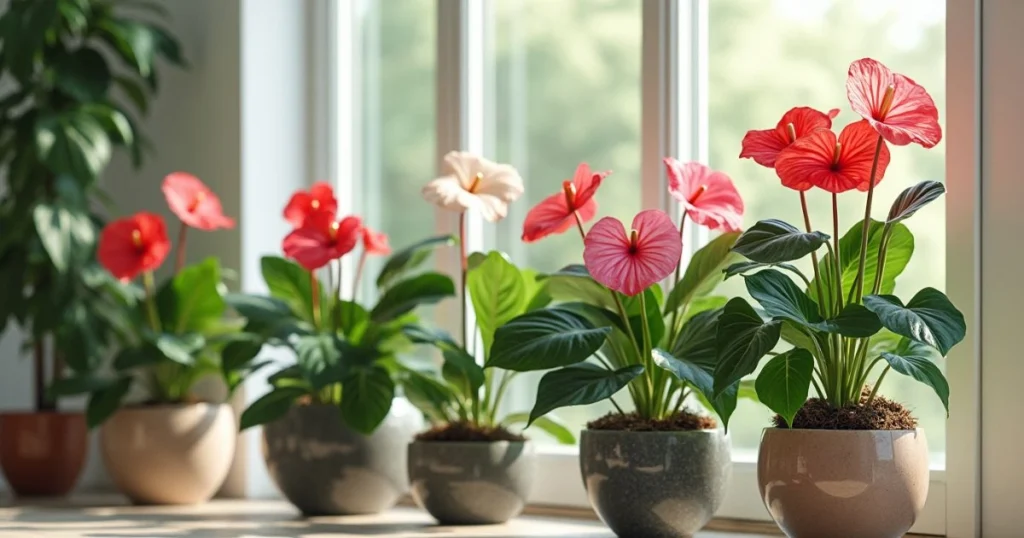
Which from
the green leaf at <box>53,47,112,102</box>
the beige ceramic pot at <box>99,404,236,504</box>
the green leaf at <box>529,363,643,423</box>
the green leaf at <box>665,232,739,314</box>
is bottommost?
the beige ceramic pot at <box>99,404,236,504</box>

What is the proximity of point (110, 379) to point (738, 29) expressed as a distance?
1.44 m

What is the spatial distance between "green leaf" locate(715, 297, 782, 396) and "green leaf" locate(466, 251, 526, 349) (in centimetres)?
53

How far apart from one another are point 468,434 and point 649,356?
1.35 feet

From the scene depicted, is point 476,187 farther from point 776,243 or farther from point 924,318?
point 924,318

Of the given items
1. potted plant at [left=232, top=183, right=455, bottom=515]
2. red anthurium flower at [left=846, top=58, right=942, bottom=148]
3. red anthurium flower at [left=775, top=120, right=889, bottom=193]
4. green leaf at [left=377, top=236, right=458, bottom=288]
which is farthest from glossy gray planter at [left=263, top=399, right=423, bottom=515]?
red anthurium flower at [left=846, top=58, right=942, bottom=148]

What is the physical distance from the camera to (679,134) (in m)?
2.27

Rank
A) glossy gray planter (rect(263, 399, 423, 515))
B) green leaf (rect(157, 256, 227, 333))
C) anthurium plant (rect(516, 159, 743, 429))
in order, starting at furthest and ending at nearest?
green leaf (rect(157, 256, 227, 333)), glossy gray planter (rect(263, 399, 423, 515)), anthurium plant (rect(516, 159, 743, 429))

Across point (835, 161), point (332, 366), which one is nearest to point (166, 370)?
point (332, 366)

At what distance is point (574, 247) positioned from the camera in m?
2.50

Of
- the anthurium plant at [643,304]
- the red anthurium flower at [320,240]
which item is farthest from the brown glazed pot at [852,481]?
the red anthurium flower at [320,240]

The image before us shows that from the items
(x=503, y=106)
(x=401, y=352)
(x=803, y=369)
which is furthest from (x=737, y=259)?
(x=503, y=106)

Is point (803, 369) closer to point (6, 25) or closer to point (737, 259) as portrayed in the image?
point (737, 259)

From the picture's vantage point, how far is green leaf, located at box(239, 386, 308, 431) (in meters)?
2.22

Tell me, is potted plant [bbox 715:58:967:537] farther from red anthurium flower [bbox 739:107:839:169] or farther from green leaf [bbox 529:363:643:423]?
green leaf [bbox 529:363:643:423]
